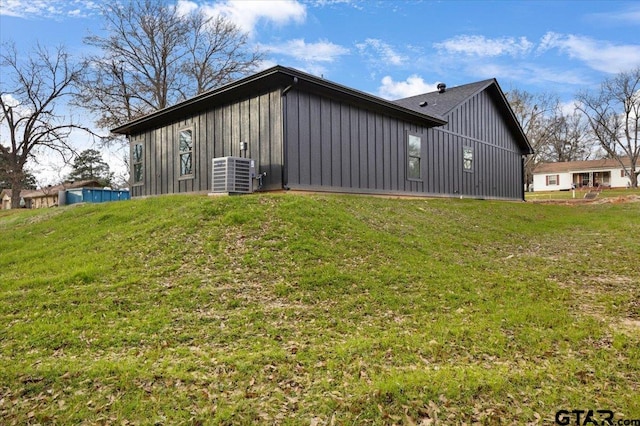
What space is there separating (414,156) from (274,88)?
5292 millimetres

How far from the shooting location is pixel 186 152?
37.5 ft

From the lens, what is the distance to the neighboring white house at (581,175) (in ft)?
123

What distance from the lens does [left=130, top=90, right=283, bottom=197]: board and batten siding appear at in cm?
913

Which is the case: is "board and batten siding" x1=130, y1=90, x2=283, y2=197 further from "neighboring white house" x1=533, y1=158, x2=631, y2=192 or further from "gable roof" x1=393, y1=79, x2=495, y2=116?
"neighboring white house" x1=533, y1=158, x2=631, y2=192

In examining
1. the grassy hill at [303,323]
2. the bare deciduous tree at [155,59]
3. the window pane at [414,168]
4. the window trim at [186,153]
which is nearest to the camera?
the grassy hill at [303,323]

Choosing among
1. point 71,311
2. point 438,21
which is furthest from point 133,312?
point 438,21

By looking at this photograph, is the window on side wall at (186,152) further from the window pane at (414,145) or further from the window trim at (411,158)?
the window pane at (414,145)

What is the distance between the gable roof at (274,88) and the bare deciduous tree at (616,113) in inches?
1178

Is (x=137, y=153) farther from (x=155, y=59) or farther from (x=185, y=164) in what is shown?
(x=155, y=59)

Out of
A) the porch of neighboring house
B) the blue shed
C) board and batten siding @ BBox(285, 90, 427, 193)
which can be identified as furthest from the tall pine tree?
the porch of neighboring house

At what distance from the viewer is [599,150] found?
43125 millimetres

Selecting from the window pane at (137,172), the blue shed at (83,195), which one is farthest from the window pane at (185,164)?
the blue shed at (83,195)

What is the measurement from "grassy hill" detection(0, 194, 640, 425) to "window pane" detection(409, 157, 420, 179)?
505 cm

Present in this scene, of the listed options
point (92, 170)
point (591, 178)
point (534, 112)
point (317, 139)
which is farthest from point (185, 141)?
point (591, 178)
